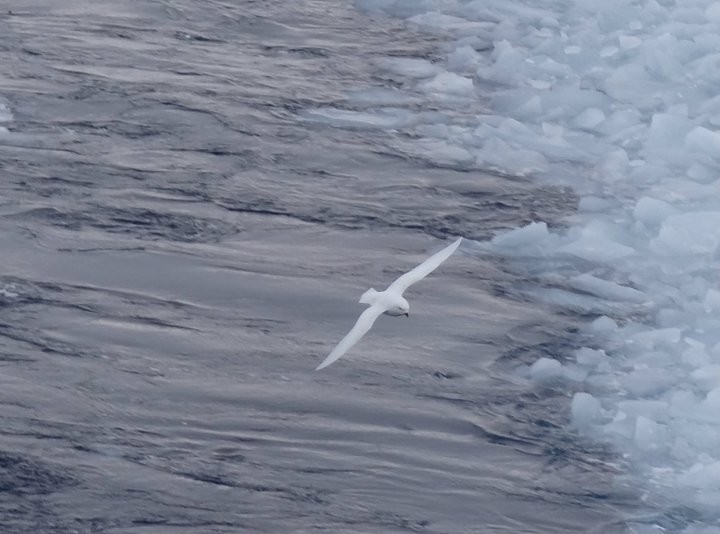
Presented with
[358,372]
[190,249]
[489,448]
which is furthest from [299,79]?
[489,448]

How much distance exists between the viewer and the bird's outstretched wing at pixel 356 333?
527 cm

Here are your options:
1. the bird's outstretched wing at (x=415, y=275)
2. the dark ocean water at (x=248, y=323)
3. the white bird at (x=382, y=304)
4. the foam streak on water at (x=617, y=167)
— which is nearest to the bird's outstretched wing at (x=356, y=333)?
the white bird at (x=382, y=304)

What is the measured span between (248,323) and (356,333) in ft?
2.97

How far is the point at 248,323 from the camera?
6.23m

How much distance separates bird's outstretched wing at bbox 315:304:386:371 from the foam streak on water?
778mm

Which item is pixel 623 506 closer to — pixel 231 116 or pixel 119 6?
pixel 231 116

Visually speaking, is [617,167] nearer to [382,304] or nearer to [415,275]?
[415,275]

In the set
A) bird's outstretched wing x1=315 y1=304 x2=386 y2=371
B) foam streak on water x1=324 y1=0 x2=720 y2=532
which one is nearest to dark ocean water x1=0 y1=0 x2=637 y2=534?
foam streak on water x1=324 y1=0 x2=720 y2=532

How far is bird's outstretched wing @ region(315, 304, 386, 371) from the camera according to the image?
5.27 meters

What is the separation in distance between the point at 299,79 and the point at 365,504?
14.1 ft

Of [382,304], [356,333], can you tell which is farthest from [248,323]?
[356,333]

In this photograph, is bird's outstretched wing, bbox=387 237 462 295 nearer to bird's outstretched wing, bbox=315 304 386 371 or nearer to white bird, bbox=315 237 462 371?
white bird, bbox=315 237 462 371

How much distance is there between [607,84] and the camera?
8953mm

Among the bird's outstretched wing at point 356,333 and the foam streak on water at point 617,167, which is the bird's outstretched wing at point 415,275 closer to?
the bird's outstretched wing at point 356,333
